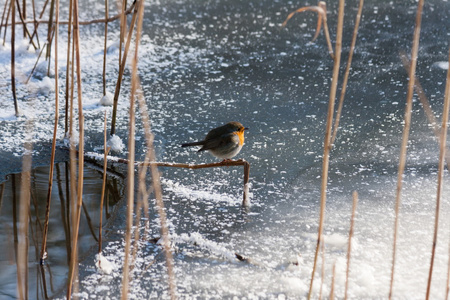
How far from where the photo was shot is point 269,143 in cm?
262

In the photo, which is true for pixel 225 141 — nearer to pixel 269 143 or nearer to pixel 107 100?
pixel 269 143

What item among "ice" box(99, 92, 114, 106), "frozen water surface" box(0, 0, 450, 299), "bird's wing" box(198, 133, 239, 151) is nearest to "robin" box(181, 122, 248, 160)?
"bird's wing" box(198, 133, 239, 151)

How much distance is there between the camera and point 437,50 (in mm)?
3754

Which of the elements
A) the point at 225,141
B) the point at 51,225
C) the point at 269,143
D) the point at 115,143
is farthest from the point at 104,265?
the point at 269,143

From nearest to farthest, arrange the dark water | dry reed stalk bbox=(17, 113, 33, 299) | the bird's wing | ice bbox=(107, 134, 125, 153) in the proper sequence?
1. dry reed stalk bbox=(17, 113, 33, 299)
2. the dark water
3. the bird's wing
4. ice bbox=(107, 134, 125, 153)

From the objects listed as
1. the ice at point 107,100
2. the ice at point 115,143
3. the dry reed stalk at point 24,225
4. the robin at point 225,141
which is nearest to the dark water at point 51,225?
the dry reed stalk at point 24,225

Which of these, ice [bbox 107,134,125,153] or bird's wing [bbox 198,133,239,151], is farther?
ice [bbox 107,134,125,153]

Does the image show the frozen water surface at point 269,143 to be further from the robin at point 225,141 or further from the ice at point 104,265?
the robin at point 225,141

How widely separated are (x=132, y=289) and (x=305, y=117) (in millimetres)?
1575

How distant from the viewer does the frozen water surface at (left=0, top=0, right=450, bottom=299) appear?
66.8 inches

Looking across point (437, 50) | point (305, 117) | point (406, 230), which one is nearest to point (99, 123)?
point (305, 117)

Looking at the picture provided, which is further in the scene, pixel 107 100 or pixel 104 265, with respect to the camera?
pixel 107 100

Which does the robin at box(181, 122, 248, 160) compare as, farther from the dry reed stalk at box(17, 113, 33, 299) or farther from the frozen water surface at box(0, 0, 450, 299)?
the dry reed stalk at box(17, 113, 33, 299)

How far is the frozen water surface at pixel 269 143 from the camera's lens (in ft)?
5.57
